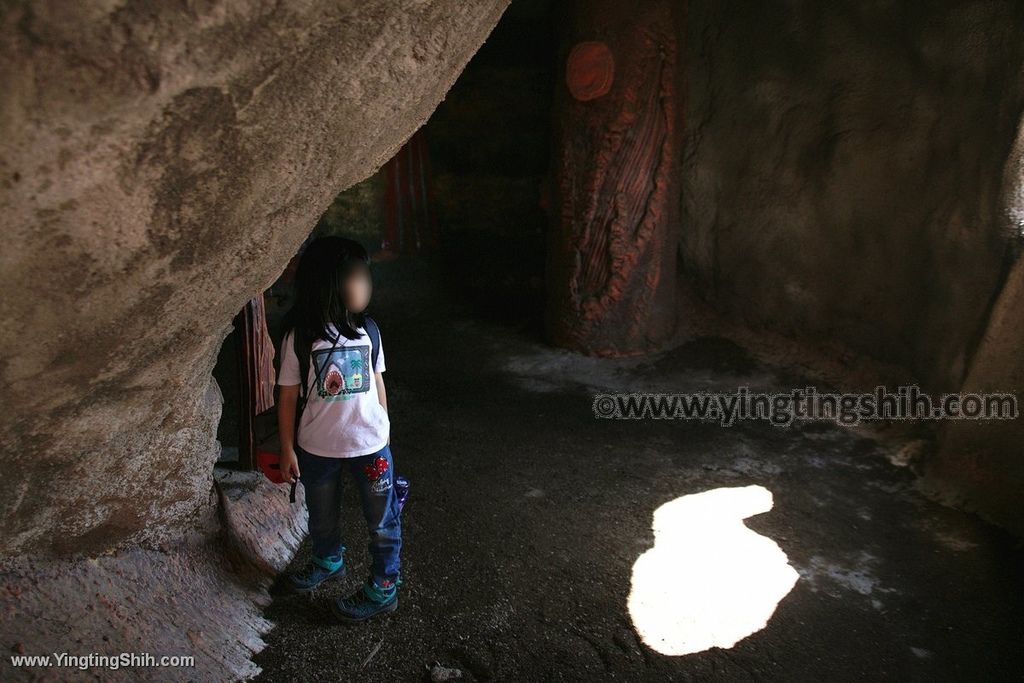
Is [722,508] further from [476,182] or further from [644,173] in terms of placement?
[476,182]

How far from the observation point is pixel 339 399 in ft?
7.25

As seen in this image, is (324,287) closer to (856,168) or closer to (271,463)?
(271,463)

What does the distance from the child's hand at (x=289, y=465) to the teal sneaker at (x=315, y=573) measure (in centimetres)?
36

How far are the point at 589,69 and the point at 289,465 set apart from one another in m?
3.15

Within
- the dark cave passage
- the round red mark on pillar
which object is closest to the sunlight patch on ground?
the dark cave passage

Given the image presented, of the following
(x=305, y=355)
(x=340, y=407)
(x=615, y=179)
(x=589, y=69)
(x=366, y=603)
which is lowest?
(x=366, y=603)

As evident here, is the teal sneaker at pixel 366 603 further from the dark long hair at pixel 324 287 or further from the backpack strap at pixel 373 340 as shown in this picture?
the dark long hair at pixel 324 287

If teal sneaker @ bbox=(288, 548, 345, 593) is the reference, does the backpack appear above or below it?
above

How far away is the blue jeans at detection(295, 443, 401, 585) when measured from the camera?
228 cm

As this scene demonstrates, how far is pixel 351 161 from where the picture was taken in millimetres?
1872

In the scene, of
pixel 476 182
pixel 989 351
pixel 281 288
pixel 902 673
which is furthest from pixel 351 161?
pixel 281 288

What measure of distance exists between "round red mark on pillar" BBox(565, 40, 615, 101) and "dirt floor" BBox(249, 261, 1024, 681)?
164 centimetres

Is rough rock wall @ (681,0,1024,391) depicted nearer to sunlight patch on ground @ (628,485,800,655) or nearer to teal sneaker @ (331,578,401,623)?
sunlight patch on ground @ (628,485,800,655)

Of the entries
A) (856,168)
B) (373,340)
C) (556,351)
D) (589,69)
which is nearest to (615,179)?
(589,69)
